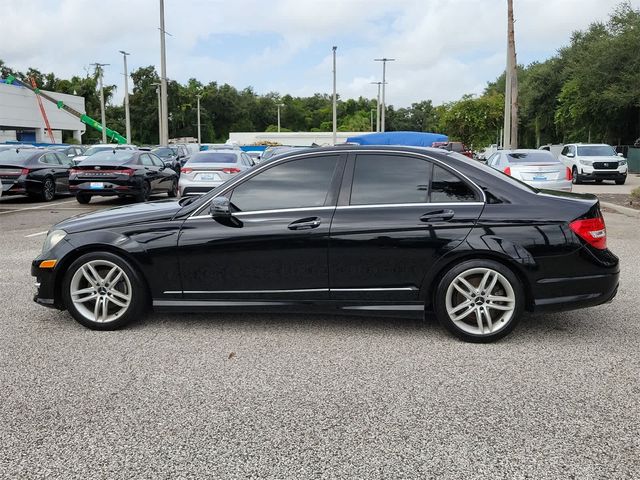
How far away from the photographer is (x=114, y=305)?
534 cm

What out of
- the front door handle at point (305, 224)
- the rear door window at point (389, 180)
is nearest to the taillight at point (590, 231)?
the rear door window at point (389, 180)

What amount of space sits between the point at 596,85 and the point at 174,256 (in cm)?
4094

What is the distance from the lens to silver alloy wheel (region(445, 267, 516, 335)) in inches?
193

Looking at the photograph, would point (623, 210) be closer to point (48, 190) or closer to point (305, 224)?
point (305, 224)

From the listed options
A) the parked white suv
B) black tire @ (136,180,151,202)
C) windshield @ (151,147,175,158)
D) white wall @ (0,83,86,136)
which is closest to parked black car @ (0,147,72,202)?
black tire @ (136,180,151,202)

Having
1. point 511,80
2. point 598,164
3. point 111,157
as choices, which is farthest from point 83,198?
point 511,80

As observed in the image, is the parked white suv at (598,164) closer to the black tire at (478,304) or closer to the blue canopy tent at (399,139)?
the blue canopy tent at (399,139)

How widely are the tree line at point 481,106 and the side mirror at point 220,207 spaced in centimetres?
3797

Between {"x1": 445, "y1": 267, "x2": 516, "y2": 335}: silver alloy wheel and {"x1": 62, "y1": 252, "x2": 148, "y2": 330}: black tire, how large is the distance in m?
2.44

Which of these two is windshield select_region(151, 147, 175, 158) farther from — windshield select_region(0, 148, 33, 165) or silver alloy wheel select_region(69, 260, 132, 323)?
silver alloy wheel select_region(69, 260, 132, 323)

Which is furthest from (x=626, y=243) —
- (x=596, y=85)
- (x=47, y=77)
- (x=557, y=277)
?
(x=47, y=77)

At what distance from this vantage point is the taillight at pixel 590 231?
488 centimetres

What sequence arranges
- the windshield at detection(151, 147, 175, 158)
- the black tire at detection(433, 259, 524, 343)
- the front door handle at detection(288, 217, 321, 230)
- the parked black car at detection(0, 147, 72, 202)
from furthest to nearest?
the windshield at detection(151, 147, 175, 158), the parked black car at detection(0, 147, 72, 202), the front door handle at detection(288, 217, 321, 230), the black tire at detection(433, 259, 524, 343)

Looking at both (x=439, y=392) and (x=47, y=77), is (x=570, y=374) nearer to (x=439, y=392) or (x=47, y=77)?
(x=439, y=392)
